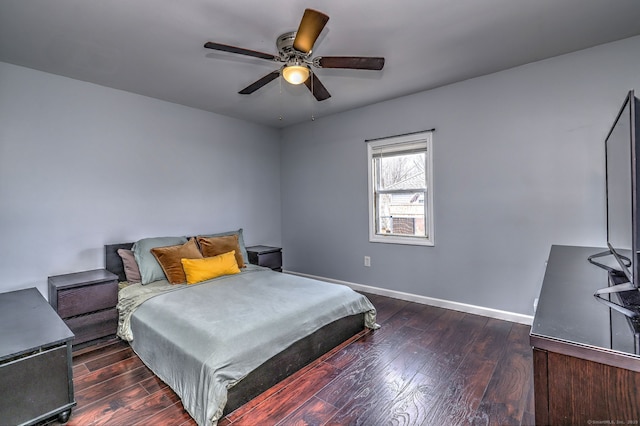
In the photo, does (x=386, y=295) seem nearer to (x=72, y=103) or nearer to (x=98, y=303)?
(x=98, y=303)

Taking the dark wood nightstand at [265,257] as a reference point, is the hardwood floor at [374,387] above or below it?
below

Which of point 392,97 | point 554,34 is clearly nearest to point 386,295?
point 392,97

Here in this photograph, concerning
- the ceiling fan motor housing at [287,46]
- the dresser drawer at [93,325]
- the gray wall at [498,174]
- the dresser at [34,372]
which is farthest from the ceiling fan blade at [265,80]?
the dresser drawer at [93,325]

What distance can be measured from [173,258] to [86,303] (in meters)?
0.78

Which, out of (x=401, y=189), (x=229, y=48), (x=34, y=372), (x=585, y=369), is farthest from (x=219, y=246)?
(x=585, y=369)

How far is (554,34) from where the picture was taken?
2.32m

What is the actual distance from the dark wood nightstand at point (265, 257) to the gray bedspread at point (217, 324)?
3.37 feet

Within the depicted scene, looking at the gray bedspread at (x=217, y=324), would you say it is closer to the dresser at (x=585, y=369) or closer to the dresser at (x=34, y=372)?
the dresser at (x=34, y=372)

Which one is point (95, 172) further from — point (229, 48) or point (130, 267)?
point (229, 48)

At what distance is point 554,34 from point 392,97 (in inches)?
65.0

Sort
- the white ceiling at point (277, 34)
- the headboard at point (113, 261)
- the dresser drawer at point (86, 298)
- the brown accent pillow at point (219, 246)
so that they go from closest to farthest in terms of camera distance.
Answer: the white ceiling at point (277, 34) < the dresser drawer at point (86, 298) < the headboard at point (113, 261) < the brown accent pillow at point (219, 246)

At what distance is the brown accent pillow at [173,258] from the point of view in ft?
9.78

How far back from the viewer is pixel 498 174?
9.98 ft

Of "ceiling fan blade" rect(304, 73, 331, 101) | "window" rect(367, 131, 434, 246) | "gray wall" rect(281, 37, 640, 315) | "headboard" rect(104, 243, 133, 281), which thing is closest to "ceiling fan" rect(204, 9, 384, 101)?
"ceiling fan blade" rect(304, 73, 331, 101)
